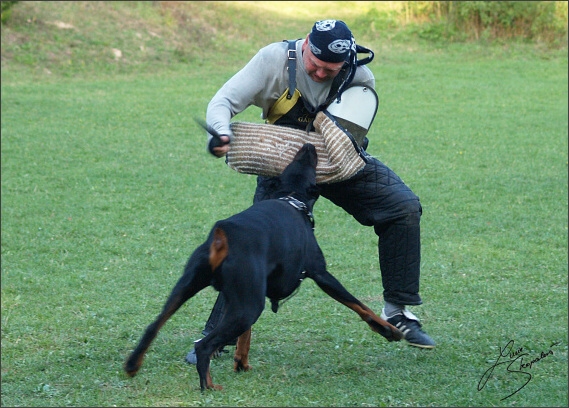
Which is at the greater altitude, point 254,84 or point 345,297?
point 254,84

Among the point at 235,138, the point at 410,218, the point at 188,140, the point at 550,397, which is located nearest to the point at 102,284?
the point at 235,138

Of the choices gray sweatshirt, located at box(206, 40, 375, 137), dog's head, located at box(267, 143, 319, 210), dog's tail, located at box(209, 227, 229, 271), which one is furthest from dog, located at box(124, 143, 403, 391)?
gray sweatshirt, located at box(206, 40, 375, 137)

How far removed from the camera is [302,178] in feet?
16.2

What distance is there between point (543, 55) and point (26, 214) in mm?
16166

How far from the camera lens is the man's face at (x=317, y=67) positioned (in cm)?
486

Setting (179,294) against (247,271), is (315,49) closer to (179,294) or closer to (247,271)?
(247,271)

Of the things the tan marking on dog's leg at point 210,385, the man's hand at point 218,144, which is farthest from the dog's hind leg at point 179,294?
the man's hand at point 218,144

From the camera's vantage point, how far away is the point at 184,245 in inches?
316

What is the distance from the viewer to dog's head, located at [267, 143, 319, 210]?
494cm

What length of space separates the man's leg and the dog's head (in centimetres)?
32

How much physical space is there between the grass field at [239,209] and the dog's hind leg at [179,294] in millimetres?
253

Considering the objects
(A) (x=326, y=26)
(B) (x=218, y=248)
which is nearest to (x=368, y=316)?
(B) (x=218, y=248)

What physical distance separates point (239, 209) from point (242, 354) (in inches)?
184

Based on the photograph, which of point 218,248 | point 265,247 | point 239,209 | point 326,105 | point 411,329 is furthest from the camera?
point 239,209
